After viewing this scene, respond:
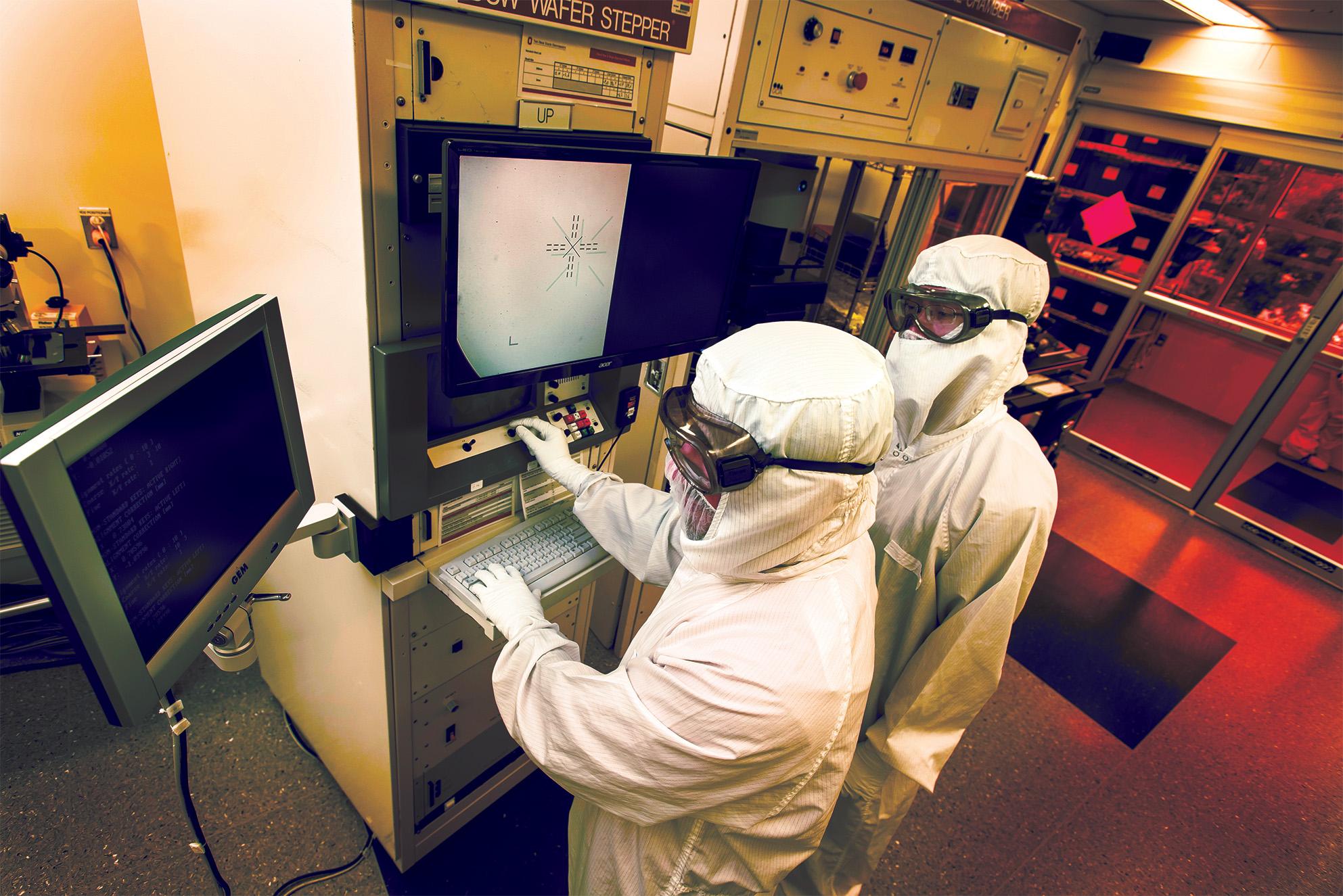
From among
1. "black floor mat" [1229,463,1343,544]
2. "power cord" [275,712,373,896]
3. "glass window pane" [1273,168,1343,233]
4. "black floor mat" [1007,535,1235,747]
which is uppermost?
"glass window pane" [1273,168,1343,233]

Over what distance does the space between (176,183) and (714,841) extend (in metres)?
1.66

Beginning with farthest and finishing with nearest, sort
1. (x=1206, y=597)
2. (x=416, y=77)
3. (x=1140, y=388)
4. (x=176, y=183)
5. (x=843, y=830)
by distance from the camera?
(x=1140, y=388) → (x=1206, y=597) → (x=843, y=830) → (x=176, y=183) → (x=416, y=77)

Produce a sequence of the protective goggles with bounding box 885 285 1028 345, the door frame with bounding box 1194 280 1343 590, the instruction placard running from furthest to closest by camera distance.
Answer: the door frame with bounding box 1194 280 1343 590 < the protective goggles with bounding box 885 285 1028 345 < the instruction placard

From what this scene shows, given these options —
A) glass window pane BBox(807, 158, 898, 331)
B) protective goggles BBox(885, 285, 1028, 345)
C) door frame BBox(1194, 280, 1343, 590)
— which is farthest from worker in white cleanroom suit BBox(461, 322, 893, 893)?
door frame BBox(1194, 280, 1343, 590)

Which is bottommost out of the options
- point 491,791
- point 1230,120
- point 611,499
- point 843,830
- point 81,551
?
point 491,791

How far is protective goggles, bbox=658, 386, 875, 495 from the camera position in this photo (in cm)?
92

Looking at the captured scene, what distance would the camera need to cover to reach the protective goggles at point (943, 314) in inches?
61.7

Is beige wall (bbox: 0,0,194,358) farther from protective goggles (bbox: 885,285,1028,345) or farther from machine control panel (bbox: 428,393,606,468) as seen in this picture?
protective goggles (bbox: 885,285,1028,345)

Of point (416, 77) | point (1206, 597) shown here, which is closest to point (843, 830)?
point (416, 77)

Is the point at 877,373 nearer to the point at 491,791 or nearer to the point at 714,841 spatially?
the point at 714,841

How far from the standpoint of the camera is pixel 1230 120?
3564 mm

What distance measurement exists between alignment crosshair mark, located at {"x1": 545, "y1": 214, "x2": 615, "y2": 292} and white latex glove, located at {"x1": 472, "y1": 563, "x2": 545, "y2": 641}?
56 centimetres

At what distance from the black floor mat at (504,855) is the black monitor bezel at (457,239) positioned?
4.46 feet

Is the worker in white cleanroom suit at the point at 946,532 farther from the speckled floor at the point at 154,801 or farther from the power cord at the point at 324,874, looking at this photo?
the speckled floor at the point at 154,801
